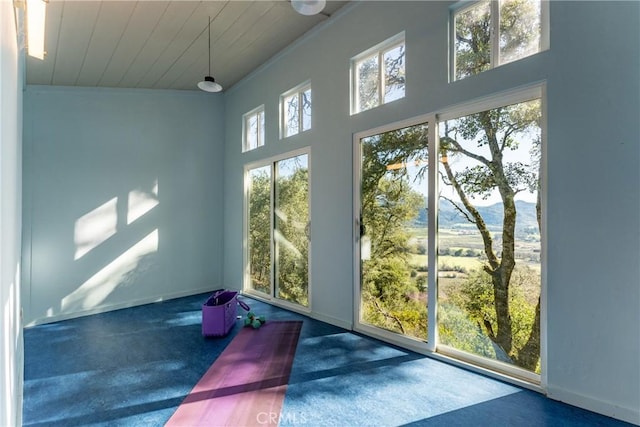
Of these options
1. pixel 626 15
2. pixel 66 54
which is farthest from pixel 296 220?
pixel 626 15

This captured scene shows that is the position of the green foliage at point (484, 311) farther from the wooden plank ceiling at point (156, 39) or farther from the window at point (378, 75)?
the wooden plank ceiling at point (156, 39)

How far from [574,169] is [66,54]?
468 cm

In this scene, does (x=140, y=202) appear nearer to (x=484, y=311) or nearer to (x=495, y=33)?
(x=484, y=311)

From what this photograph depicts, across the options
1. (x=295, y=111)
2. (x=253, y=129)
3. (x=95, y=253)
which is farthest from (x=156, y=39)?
(x=95, y=253)

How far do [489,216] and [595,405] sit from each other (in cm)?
130

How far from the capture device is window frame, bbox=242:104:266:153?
187 inches

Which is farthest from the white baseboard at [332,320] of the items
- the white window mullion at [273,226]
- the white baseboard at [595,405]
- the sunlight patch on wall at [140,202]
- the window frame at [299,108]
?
the sunlight patch on wall at [140,202]

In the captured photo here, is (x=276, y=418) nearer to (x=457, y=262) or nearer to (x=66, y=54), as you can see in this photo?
(x=457, y=262)

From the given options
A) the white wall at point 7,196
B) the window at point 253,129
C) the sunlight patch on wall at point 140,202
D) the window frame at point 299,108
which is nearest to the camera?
the white wall at point 7,196

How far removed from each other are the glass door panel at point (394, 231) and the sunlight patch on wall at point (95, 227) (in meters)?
3.39

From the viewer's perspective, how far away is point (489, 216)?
252cm

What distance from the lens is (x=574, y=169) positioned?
206 centimetres

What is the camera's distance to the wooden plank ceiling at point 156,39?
9.59 ft

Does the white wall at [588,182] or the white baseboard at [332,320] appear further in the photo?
the white baseboard at [332,320]
